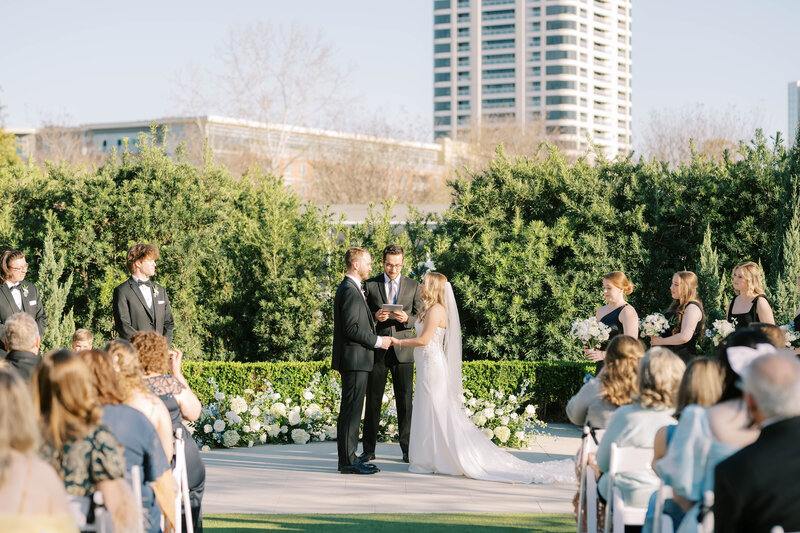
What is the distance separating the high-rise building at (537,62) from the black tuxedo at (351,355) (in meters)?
125

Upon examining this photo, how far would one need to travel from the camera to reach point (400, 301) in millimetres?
8922

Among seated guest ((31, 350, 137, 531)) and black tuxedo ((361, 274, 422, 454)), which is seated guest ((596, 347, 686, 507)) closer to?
seated guest ((31, 350, 137, 531))

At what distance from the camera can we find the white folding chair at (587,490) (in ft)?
17.1

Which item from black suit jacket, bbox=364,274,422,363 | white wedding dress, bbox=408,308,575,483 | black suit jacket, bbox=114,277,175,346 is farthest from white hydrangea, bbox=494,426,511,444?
black suit jacket, bbox=114,277,175,346

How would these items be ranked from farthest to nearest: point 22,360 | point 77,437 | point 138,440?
point 22,360
point 138,440
point 77,437

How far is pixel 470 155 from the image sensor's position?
5553cm

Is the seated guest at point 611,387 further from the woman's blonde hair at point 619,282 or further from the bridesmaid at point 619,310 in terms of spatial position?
the woman's blonde hair at point 619,282

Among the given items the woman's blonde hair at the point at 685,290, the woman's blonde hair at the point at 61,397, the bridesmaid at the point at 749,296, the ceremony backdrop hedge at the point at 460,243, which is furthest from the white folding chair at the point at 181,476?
the ceremony backdrop hedge at the point at 460,243

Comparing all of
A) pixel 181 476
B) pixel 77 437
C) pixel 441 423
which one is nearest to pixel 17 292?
pixel 441 423

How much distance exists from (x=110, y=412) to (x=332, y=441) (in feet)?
19.7

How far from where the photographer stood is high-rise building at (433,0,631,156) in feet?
438

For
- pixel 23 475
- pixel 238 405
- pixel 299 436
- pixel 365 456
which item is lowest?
pixel 299 436

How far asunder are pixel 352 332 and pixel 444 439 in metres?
1.32

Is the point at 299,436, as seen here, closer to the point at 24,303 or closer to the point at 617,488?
the point at 24,303
